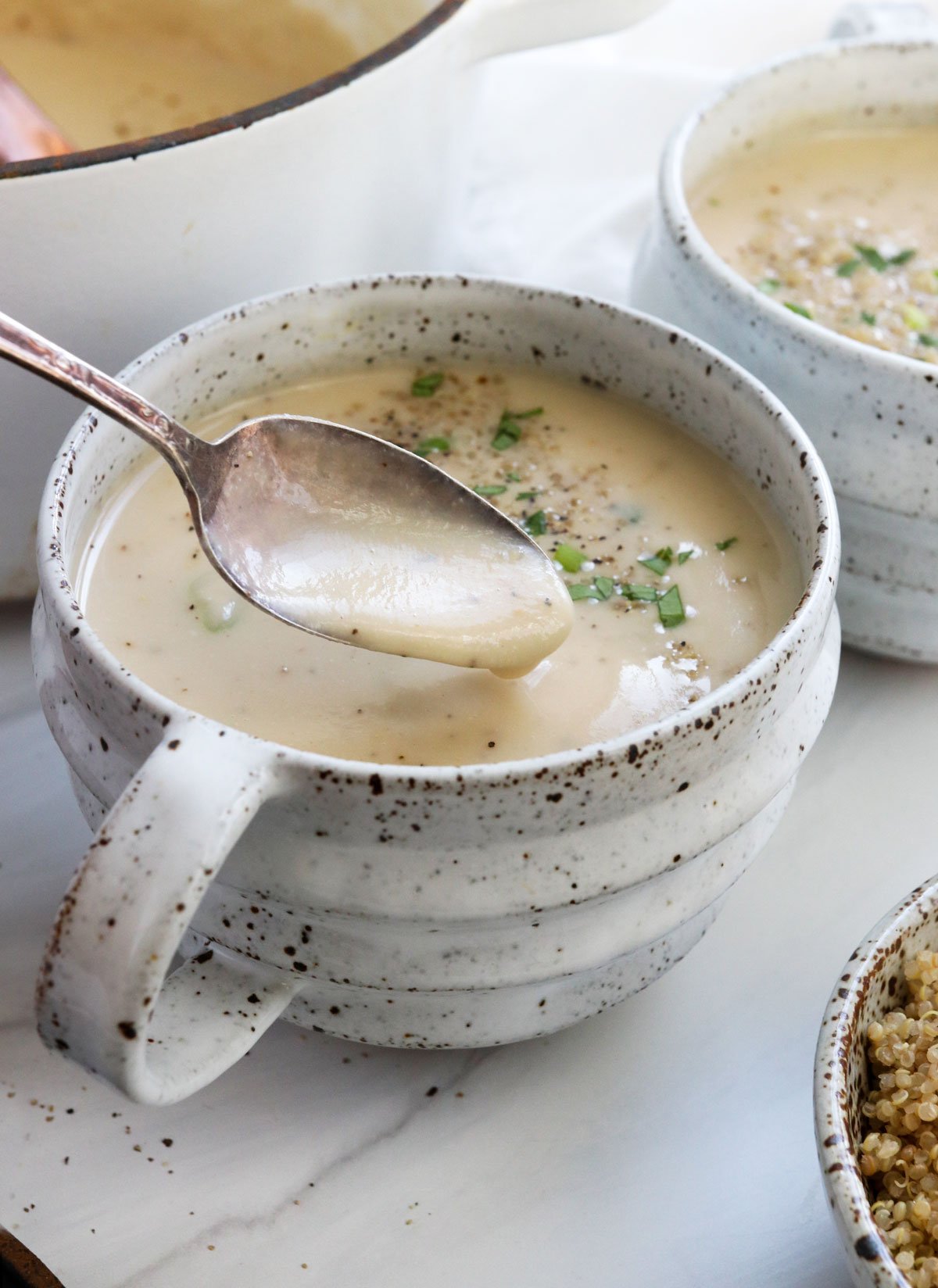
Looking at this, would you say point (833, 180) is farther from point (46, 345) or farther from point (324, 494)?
point (46, 345)

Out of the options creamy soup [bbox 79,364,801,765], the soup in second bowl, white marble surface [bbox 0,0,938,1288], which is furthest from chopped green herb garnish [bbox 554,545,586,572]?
the soup in second bowl

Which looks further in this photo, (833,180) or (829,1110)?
(833,180)

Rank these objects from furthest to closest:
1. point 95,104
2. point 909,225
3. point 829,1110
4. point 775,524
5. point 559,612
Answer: point 95,104
point 909,225
point 775,524
point 559,612
point 829,1110

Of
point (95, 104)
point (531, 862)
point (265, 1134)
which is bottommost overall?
point (265, 1134)

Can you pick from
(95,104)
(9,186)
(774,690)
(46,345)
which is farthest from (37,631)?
(95,104)

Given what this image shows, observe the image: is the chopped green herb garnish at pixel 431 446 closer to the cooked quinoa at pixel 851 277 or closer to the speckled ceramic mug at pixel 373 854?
the speckled ceramic mug at pixel 373 854

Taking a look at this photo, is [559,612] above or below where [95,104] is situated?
below

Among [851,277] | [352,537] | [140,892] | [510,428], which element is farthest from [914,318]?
[140,892]

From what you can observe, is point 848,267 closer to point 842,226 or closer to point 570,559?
point 842,226
